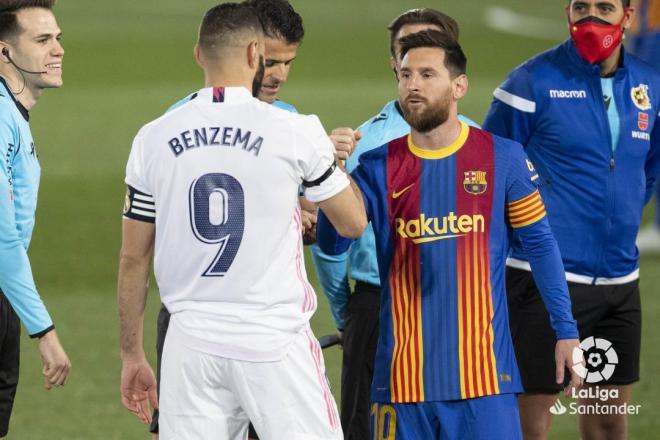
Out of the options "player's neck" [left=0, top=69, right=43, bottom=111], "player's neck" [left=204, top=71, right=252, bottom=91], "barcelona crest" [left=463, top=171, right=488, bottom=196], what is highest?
"player's neck" [left=204, top=71, right=252, bottom=91]

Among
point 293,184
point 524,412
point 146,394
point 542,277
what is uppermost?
point 293,184

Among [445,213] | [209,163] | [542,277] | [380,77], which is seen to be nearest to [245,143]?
[209,163]

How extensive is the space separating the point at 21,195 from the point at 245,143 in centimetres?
124

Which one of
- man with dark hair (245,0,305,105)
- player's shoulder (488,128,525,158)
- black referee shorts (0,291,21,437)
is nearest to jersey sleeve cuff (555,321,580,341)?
player's shoulder (488,128,525,158)

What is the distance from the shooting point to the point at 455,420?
490 cm

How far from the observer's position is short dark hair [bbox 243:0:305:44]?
19.0ft

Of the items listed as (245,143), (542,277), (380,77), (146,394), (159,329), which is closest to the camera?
(245,143)

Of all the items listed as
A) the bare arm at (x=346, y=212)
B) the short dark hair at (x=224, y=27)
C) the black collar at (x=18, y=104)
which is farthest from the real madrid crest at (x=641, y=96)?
the black collar at (x=18, y=104)

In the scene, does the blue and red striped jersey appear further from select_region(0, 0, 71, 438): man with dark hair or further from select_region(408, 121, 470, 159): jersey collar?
select_region(0, 0, 71, 438): man with dark hair

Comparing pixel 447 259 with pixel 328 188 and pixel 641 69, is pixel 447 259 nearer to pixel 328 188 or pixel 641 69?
pixel 328 188

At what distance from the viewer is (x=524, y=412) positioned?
6207 millimetres

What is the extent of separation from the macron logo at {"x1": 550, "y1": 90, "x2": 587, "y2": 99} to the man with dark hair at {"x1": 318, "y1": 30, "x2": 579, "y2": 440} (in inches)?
46.9

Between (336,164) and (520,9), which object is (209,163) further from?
(520,9)

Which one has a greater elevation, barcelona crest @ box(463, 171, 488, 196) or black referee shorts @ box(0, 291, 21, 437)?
barcelona crest @ box(463, 171, 488, 196)
